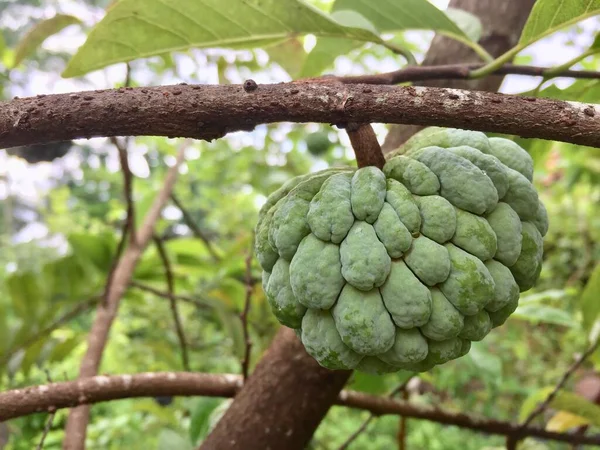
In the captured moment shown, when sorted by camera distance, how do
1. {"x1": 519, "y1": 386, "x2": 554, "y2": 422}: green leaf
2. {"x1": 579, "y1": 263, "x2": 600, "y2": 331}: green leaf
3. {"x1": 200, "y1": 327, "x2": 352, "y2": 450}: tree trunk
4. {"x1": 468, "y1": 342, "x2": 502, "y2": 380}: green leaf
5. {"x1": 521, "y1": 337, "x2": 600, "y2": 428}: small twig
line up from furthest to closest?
{"x1": 519, "y1": 386, "x2": 554, "y2": 422}: green leaf, {"x1": 468, "y1": 342, "x2": 502, "y2": 380}: green leaf, {"x1": 579, "y1": 263, "x2": 600, "y2": 331}: green leaf, {"x1": 521, "y1": 337, "x2": 600, "y2": 428}: small twig, {"x1": 200, "y1": 327, "x2": 352, "y2": 450}: tree trunk

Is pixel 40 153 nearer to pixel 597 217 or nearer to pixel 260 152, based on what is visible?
pixel 260 152

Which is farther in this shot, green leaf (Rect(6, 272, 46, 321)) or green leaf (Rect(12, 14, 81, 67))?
green leaf (Rect(6, 272, 46, 321))

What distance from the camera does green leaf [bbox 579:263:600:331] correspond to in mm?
1874

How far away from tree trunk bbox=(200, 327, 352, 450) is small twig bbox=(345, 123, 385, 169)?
1.72ft

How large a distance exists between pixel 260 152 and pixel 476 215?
3374 millimetres

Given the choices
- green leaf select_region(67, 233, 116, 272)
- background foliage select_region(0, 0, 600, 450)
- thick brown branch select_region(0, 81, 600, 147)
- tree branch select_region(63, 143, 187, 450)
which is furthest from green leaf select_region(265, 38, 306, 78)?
thick brown branch select_region(0, 81, 600, 147)

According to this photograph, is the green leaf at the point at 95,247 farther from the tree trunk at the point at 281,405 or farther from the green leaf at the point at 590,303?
the green leaf at the point at 590,303

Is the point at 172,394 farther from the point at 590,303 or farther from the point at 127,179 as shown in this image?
the point at 590,303

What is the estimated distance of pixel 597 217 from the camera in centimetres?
616

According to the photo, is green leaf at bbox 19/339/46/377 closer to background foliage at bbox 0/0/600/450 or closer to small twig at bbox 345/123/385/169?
background foliage at bbox 0/0/600/450

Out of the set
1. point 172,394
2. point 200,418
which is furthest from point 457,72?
point 200,418

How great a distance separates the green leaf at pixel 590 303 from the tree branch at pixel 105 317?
175cm

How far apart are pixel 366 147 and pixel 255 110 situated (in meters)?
0.26

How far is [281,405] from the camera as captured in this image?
4.14ft
